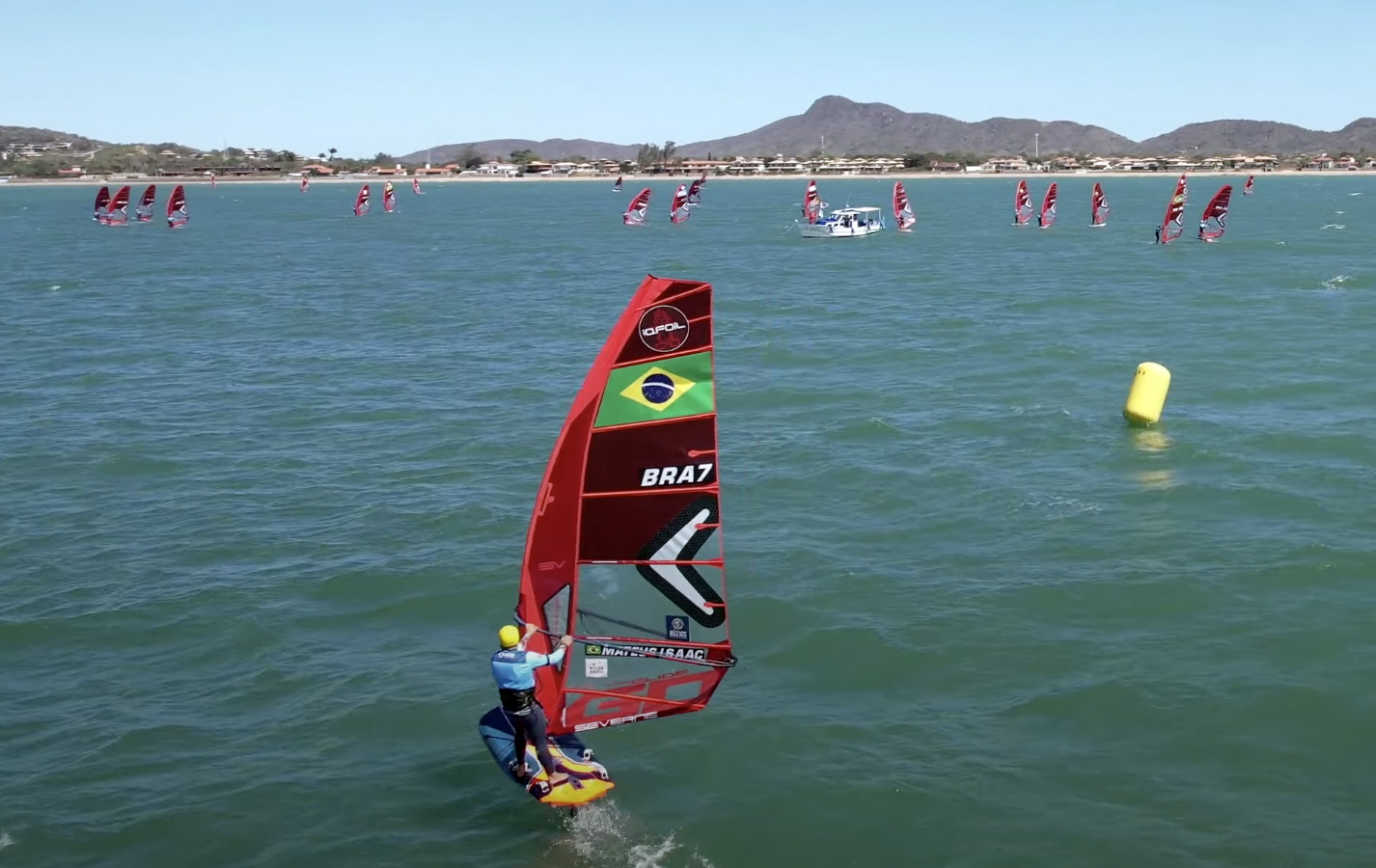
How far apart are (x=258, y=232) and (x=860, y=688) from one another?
281ft

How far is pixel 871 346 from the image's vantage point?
3769 cm

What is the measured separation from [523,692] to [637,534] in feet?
5.59

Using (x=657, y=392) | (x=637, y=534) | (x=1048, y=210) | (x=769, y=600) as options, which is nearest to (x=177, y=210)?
(x=1048, y=210)

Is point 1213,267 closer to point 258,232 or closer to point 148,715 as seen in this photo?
point 148,715

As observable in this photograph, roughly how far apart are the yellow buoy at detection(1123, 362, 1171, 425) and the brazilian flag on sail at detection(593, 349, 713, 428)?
1737cm

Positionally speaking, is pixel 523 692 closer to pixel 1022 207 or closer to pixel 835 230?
pixel 835 230

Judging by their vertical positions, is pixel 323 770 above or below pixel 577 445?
below

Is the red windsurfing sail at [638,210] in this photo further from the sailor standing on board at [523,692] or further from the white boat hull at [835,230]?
the sailor standing on board at [523,692]

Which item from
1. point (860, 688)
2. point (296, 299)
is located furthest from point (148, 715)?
point (296, 299)

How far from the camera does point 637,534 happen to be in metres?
11.6

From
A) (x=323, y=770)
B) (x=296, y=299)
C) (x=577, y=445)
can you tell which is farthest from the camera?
(x=296, y=299)

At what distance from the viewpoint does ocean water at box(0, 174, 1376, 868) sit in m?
12.2

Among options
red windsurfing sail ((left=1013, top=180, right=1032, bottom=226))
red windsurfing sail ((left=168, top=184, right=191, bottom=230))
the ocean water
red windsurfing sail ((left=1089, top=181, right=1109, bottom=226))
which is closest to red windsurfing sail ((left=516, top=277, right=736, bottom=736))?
the ocean water

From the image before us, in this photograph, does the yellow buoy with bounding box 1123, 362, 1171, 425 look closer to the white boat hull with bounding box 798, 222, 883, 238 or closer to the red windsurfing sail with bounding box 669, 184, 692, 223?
the white boat hull with bounding box 798, 222, 883, 238
